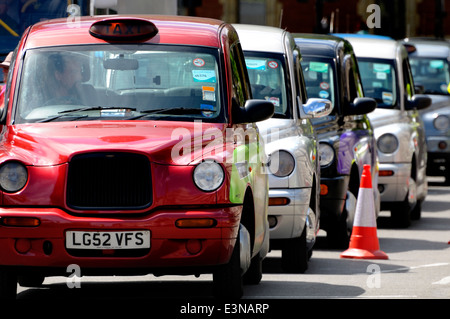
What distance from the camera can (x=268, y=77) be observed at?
41.3 ft

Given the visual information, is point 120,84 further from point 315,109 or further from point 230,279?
point 315,109

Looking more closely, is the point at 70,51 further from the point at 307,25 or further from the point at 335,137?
the point at 307,25

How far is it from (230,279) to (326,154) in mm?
4869

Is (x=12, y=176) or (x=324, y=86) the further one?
(x=324, y=86)

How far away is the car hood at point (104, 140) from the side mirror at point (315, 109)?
318 cm

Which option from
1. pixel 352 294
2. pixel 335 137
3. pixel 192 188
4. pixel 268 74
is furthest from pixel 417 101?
pixel 192 188

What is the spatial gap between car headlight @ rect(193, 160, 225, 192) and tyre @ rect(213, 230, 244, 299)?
1.75ft

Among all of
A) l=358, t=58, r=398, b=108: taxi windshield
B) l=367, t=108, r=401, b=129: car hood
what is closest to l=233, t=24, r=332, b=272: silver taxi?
l=367, t=108, r=401, b=129: car hood

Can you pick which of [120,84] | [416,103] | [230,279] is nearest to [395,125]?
[416,103]

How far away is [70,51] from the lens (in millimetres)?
9672

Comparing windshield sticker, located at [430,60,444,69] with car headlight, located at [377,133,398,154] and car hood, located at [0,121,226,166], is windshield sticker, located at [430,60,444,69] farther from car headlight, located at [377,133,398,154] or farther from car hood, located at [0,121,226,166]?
car hood, located at [0,121,226,166]

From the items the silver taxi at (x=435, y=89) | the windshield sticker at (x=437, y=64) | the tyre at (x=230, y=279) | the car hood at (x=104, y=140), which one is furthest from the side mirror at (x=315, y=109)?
the windshield sticker at (x=437, y=64)

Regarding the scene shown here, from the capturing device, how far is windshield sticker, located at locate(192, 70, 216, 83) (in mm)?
9547
